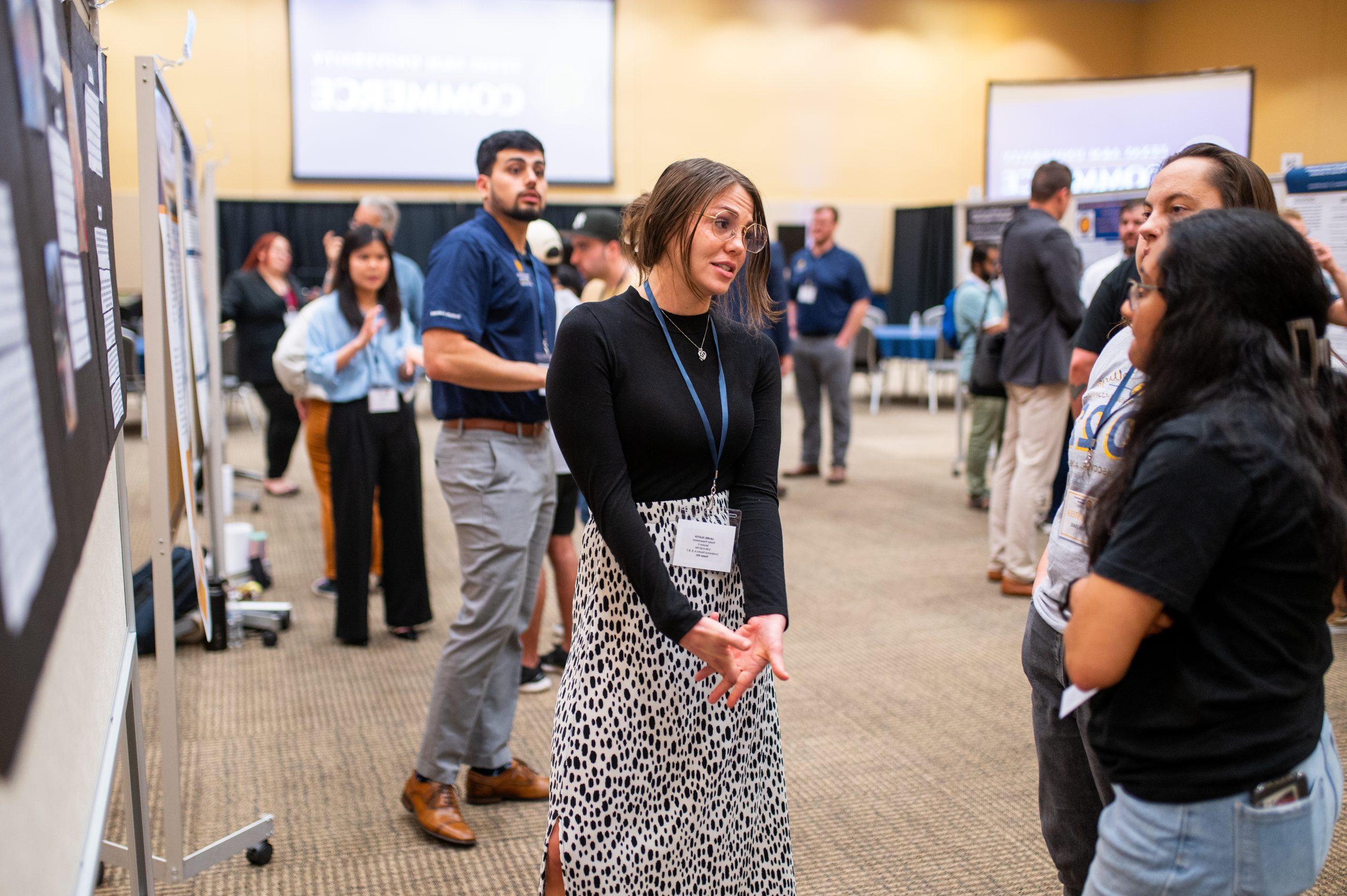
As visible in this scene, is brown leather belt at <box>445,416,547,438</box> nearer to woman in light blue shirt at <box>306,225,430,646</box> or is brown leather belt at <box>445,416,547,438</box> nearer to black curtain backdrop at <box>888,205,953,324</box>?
woman in light blue shirt at <box>306,225,430,646</box>

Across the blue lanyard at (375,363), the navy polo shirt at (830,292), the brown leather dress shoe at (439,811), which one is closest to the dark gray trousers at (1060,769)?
the brown leather dress shoe at (439,811)

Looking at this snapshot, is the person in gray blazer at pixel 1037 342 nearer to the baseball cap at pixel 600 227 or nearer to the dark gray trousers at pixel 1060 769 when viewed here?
the baseball cap at pixel 600 227

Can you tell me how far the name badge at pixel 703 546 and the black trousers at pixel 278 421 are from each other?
4867 millimetres

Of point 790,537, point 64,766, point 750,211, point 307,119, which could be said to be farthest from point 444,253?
point 307,119

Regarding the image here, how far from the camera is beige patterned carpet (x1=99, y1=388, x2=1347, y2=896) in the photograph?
233 cm

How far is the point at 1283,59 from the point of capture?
12.7m

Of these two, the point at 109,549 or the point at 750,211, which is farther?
the point at 750,211

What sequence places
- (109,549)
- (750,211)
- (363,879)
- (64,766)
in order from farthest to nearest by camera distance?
1. (363,879)
2. (750,211)
3. (109,549)
4. (64,766)

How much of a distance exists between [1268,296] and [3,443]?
113 centimetres

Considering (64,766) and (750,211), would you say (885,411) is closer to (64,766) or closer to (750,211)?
(750,211)

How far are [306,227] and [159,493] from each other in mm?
10360

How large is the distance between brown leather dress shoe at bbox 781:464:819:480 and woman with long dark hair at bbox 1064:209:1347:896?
235 inches

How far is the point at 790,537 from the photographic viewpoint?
549 cm

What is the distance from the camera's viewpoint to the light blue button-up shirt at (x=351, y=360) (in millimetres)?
3797
